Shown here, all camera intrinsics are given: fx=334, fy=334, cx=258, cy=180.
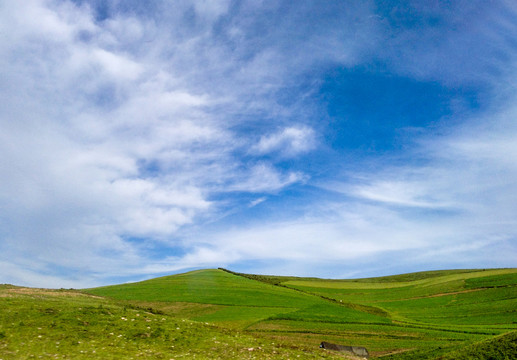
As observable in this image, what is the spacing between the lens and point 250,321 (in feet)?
177

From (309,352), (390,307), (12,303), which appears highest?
(12,303)

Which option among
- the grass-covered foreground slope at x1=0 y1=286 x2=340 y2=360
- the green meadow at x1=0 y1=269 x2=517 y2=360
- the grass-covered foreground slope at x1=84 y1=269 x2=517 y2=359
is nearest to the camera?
the grass-covered foreground slope at x1=0 y1=286 x2=340 y2=360

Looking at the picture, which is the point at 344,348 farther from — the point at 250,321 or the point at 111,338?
the point at 250,321

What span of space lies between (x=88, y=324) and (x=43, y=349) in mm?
4324

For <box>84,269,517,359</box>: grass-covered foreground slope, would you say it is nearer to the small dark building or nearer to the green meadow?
the green meadow

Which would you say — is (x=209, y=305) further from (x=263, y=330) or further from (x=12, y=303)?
(x=12, y=303)

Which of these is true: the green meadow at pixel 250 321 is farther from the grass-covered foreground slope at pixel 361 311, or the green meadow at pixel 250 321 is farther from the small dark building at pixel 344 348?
the small dark building at pixel 344 348

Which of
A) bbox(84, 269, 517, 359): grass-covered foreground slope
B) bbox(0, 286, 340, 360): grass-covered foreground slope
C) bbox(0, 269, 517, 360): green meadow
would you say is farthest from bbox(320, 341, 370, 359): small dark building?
bbox(0, 286, 340, 360): grass-covered foreground slope

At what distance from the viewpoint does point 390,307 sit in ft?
291

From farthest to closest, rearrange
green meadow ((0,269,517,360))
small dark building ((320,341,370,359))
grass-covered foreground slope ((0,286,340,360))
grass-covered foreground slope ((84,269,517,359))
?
grass-covered foreground slope ((84,269,517,359)) < small dark building ((320,341,370,359)) < green meadow ((0,269,517,360)) < grass-covered foreground slope ((0,286,340,360))

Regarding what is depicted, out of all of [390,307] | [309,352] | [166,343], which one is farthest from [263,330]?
[390,307]

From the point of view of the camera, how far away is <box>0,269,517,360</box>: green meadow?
1791 cm

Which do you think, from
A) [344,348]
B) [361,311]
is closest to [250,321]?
[344,348]

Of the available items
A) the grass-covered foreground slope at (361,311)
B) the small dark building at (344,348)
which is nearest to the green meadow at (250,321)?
the grass-covered foreground slope at (361,311)
